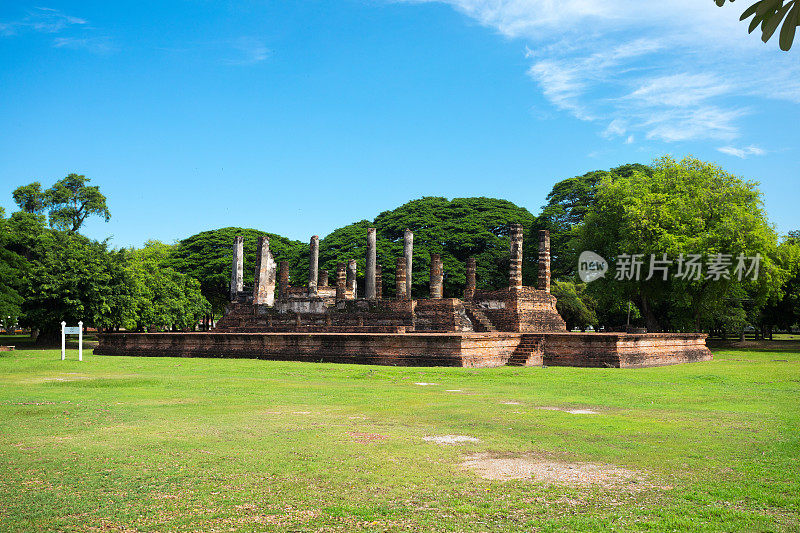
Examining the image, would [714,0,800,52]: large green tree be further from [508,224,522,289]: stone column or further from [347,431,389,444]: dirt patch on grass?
[508,224,522,289]: stone column

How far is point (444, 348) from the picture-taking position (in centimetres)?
1653

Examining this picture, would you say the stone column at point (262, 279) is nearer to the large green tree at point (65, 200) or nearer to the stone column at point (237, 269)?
the stone column at point (237, 269)

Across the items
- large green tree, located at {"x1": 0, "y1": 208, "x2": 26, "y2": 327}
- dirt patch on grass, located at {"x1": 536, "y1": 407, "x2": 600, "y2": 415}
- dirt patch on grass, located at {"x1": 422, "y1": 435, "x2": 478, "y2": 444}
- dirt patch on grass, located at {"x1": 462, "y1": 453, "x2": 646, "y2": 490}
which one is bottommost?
dirt patch on grass, located at {"x1": 536, "y1": 407, "x2": 600, "y2": 415}

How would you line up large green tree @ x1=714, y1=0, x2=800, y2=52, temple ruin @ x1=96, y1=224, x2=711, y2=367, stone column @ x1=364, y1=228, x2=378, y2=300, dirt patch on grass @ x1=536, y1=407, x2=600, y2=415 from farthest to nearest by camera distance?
stone column @ x1=364, y1=228, x2=378, y2=300 → temple ruin @ x1=96, y1=224, x2=711, y2=367 → dirt patch on grass @ x1=536, y1=407, x2=600, y2=415 → large green tree @ x1=714, y1=0, x2=800, y2=52

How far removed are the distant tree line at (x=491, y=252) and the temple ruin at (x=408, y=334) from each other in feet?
18.5

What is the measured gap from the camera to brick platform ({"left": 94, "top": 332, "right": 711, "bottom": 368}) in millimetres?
16812

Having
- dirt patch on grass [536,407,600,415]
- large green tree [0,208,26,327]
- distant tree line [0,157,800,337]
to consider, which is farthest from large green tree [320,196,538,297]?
dirt patch on grass [536,407,600,415]

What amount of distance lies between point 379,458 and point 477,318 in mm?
20399

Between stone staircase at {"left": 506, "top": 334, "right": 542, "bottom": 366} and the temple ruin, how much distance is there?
31 millimetres

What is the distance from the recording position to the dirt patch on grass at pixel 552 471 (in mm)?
4840

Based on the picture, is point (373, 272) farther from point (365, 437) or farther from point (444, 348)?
point (365, 437)

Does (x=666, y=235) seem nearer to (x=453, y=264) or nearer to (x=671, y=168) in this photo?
(x=671, y=168)

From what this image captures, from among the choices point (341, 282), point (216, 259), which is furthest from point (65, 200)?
point (341, 282)

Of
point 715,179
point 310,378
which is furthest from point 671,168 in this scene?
point 310,378
